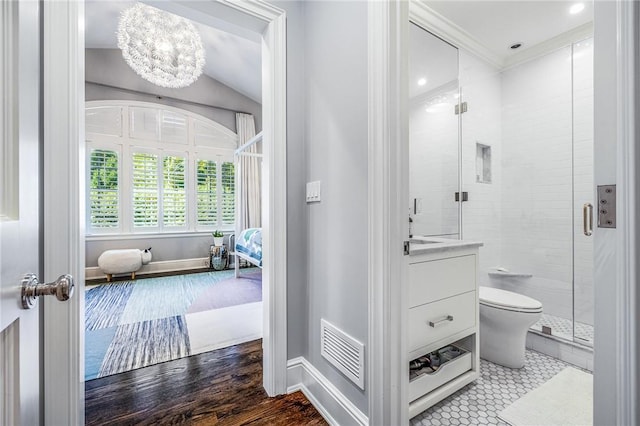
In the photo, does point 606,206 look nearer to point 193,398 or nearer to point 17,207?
point 17,207

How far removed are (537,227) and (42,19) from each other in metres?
3.77

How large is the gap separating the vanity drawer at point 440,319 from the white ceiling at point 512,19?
2208 mm

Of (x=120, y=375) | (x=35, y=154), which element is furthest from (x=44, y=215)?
(x=120, y=375)

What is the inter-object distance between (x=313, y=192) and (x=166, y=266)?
4.35m

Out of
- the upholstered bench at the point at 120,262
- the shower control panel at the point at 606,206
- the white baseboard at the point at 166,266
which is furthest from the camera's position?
the white baseboard at the point at 166,266

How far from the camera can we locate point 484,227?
2.91 metres

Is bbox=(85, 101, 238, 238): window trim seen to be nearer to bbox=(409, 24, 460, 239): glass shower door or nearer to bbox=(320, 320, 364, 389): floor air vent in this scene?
bbox=(409, 24, 460, 239): glass shower door

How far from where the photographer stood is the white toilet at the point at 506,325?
1.83 metres

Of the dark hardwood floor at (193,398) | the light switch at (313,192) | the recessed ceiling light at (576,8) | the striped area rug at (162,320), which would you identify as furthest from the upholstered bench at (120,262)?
the recessed ceiling light at (576,8)

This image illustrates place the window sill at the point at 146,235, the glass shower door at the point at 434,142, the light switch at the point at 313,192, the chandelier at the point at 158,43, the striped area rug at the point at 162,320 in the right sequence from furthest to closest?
1. the window sill at the point at 146,235
2. the chandelier at the point at 158,43
3. the glass shower door at the point at 434,142
4. the striped area rug at the point at 162,320
5. the light switch at the point at 313,192

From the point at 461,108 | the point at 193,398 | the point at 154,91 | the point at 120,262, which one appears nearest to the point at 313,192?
the point at 193,398

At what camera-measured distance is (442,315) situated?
1519 mm

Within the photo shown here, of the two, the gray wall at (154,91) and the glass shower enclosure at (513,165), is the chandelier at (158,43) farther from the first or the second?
the glass shower enclosure at (513,165)

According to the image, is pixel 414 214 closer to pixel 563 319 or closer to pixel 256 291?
pixel 563 319
